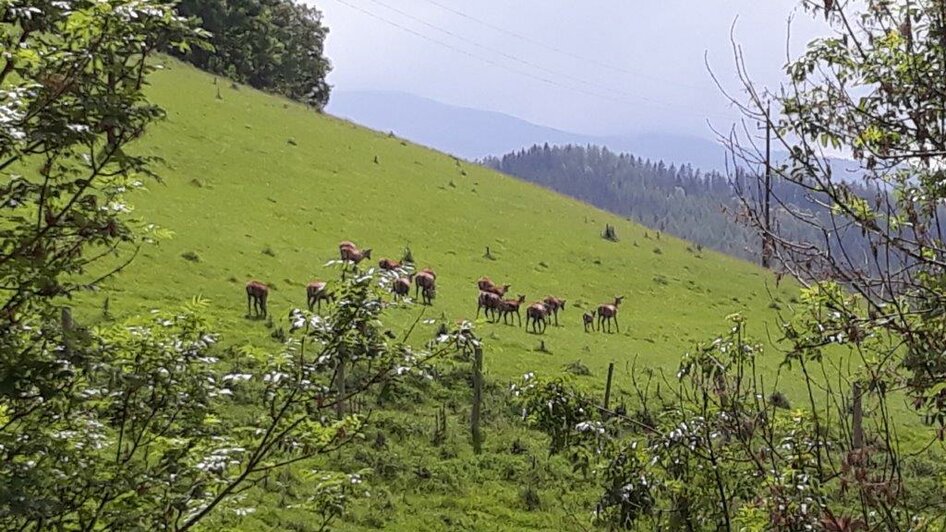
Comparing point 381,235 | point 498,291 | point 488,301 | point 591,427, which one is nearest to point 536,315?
point 488,301

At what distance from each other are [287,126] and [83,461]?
38.9 m

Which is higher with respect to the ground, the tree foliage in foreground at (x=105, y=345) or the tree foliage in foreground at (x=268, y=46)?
the tree foliage in foreground at (x=268, y=46)

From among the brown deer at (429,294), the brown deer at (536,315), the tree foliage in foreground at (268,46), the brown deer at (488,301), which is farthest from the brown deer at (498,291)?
the tree foliage in foreground at (268,46)

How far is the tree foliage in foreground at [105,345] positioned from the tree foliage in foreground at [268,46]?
45.9 m

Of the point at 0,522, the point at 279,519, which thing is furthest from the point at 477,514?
the point at 0,522

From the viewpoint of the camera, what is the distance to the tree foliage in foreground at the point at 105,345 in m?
3.80

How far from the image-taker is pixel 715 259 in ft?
145

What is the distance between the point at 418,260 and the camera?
29.3m

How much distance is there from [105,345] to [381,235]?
26623mm

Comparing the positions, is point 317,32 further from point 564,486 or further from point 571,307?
point 564,486

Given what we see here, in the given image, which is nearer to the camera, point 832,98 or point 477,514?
point 832,98

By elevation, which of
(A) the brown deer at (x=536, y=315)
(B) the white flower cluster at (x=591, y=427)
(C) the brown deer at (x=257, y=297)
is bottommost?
(C) the brown deer at (x=257, y=297)

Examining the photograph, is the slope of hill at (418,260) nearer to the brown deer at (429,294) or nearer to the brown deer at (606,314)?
the brown deer at (429,294)

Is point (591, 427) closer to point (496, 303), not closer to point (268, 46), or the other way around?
point (496, 303)
